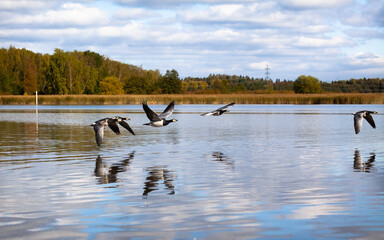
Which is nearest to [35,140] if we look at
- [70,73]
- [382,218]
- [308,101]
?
[382,218]

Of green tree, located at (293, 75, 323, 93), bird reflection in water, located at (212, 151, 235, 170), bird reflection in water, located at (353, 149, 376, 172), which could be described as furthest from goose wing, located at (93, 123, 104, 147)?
green tree, located at (293, 75, 323, 93)

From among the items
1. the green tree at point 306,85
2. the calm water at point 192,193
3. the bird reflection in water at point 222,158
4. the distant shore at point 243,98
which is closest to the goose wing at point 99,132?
the calm water at point 192,193

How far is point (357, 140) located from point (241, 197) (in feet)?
52.6

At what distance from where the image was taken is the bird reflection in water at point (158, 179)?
11.8 m

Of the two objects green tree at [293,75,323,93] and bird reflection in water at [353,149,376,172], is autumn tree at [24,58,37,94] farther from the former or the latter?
bird reflection in water at [353,149,376,172]

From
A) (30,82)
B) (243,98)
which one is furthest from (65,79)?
(243,98)

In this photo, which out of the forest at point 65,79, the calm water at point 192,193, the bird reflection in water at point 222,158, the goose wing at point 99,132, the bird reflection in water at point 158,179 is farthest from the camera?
the forest at point 65,79

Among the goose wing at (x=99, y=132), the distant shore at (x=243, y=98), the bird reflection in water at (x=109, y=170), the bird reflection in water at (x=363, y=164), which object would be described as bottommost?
the bird reflection in water at (x=363, y=164)

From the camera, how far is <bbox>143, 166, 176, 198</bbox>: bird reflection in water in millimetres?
11781

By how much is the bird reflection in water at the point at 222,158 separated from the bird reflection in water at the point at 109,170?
9.70 feet

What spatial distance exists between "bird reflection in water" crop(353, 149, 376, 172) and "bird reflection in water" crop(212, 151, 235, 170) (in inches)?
146

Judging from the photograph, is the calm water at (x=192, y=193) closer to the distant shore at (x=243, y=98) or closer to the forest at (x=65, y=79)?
the distant shore at (x=243, y=98)

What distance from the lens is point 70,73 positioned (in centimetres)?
13312

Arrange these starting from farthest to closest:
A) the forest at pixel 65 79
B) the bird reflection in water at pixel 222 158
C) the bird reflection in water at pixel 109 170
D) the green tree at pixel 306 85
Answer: the green tree at pixel 306 85
the forest at pixel 65 79
the bird reflection in water at pixel 222 158
the bird reflection in water at pixel 109 170
